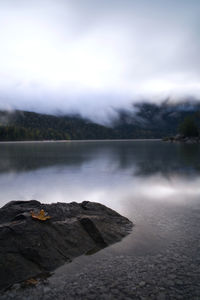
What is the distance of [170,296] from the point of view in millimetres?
9422

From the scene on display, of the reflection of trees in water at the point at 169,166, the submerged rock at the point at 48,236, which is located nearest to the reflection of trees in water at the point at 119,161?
the reflection of trees in water at the point at 169,166

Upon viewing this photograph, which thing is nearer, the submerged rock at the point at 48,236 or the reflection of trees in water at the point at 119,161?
the submerged rock at the point at 48,236

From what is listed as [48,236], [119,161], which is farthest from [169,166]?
[48,236]

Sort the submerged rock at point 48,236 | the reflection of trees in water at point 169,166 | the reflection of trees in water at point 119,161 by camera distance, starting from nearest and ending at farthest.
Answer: the submerged rock at point 48,236, the reflection of trees in water at point 169,166, the reflection of trees in water at point 119,161

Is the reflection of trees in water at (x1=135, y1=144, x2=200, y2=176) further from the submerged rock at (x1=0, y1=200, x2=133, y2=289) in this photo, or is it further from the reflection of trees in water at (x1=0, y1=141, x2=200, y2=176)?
the submerged rock at (x1=0, y1=200, x2=133, y2=289)

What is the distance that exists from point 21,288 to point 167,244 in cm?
808

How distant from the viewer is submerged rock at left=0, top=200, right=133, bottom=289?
11047 millimetres

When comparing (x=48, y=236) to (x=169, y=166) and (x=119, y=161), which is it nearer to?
(x=169, y=166)

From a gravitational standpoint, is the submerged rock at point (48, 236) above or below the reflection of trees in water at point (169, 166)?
above

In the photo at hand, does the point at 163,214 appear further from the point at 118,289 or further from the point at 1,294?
the point at 1,294

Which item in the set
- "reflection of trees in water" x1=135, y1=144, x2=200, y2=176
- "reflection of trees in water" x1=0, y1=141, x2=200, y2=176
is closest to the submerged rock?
"reflection of trees in water" x1=135, y1=144, x2=200, y2=176

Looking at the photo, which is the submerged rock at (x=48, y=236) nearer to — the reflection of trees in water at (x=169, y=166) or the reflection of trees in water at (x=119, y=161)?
the reflection of trees in water at (x=169, y=166)

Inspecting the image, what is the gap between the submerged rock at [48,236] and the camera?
11047mm

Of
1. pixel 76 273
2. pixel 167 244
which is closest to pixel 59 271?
pixel 76 273
